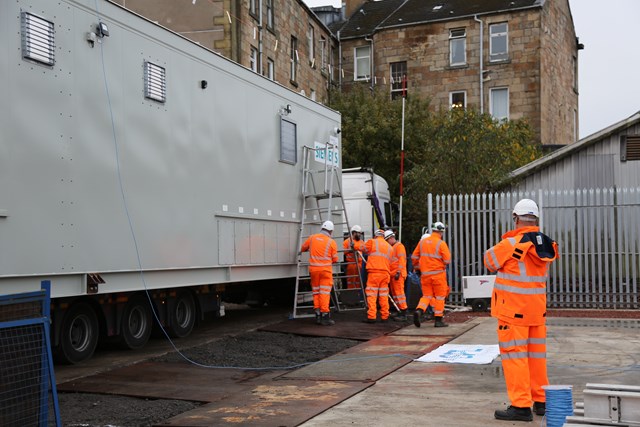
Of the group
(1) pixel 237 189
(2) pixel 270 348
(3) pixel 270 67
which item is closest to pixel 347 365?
(2) pixel 270 348

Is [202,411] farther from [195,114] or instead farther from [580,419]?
[195,114]

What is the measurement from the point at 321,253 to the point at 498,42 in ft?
74.2

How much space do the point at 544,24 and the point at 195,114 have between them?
82.3 feet

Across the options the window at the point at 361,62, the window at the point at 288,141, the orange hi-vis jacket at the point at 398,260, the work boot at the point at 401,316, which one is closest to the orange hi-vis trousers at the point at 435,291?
the work boot at the point at 401,316

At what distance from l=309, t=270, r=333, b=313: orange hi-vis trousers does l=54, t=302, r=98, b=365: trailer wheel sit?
13.8ft

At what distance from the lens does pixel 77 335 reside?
9078mm

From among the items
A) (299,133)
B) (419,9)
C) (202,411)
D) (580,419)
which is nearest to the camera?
(580,419)

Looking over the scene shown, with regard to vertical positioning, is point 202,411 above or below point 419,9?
below

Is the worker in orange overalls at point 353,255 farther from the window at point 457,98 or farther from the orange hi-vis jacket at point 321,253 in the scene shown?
the window at point 457,98

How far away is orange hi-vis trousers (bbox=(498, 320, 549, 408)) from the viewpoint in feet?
20.2

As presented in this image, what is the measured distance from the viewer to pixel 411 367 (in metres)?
8.80

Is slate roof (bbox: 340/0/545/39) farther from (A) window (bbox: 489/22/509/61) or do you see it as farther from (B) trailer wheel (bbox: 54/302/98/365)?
(B) trailer wheel (bbox: 54/302/98/365)

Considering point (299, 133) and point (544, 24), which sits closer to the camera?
point (299, 133)

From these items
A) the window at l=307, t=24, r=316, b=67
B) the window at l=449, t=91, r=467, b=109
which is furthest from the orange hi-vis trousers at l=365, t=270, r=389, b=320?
the window at l=449, t=91, r=467, b=109
